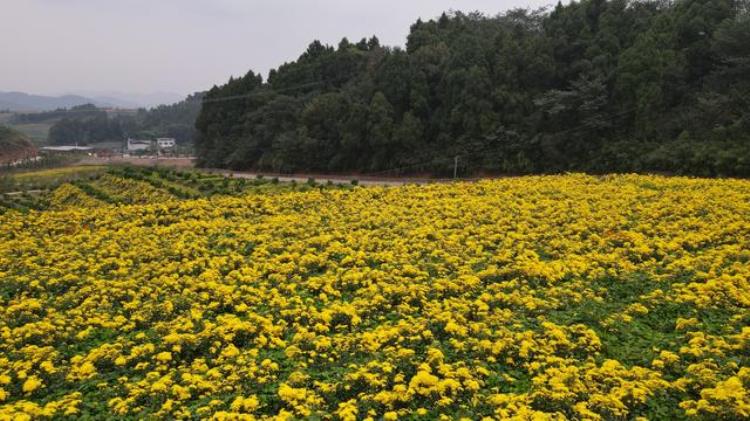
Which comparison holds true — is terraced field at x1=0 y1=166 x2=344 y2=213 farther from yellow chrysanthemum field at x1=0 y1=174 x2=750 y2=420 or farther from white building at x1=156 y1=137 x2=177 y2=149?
white building at x1=156 y1=137 x2=177 y2=149

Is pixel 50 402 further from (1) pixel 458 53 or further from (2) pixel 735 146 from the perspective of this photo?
(1) pixel 458 53

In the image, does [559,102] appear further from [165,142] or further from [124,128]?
[124,128]

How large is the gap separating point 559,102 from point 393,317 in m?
24.0

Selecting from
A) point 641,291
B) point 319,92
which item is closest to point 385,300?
point 641,291

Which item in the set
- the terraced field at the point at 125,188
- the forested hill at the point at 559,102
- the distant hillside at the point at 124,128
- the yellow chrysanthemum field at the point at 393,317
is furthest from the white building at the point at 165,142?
the yellow chrysanthemum field at the point at 393,317

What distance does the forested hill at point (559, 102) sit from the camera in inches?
1016

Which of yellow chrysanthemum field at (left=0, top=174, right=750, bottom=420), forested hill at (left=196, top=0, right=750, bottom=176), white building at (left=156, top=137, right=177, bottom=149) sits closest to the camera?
yellow chrysanthemum field at (left=0, top=174, right=750, bottom=420)

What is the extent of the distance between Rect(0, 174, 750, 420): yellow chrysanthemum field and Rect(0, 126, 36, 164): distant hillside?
53.6 m

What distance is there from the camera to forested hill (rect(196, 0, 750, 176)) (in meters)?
25.8

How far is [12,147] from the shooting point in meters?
62.1

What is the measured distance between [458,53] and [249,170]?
2106 cm

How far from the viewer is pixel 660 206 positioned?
50.6 ft

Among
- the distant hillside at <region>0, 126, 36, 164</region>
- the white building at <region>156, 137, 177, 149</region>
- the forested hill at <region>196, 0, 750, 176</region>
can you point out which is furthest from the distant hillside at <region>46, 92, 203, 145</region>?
the forested hill at <region>196, 0, 750, 176</region>

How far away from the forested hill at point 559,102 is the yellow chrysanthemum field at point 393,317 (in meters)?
11.8
